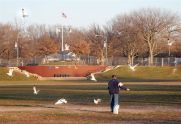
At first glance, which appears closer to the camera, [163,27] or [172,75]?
[172,75]

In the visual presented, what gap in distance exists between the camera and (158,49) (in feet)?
463

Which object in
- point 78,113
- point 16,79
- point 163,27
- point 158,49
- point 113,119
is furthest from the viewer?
point 158,49

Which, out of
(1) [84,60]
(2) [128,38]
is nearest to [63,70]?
(2) [128,38]

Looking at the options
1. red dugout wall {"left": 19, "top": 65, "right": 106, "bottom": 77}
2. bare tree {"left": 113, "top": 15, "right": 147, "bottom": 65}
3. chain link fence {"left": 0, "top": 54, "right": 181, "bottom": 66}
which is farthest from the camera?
chain link fence {"left": 0, "top": 54, "right": 181, "bottom": 66}

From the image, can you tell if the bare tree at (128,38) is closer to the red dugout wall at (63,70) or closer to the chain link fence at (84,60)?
the chain link fence at (84,60)

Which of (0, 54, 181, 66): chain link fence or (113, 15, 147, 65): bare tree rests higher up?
(113, 15, 147, 65): bare tree

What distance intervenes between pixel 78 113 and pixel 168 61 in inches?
4331

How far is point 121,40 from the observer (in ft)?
452

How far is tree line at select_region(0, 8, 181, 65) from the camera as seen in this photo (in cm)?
13225

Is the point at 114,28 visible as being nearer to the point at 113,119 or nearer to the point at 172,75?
the point at 172,75

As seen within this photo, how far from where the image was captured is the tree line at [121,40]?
132 metres

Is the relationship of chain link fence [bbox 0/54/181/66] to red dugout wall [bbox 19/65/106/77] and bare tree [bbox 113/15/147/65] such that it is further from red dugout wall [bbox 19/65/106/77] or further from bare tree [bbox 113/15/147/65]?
red dugout wall [bbox 19/65/106/77]

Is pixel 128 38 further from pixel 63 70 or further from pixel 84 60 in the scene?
pixel 63 70

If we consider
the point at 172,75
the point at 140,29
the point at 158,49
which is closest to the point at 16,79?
the point at 172,75
